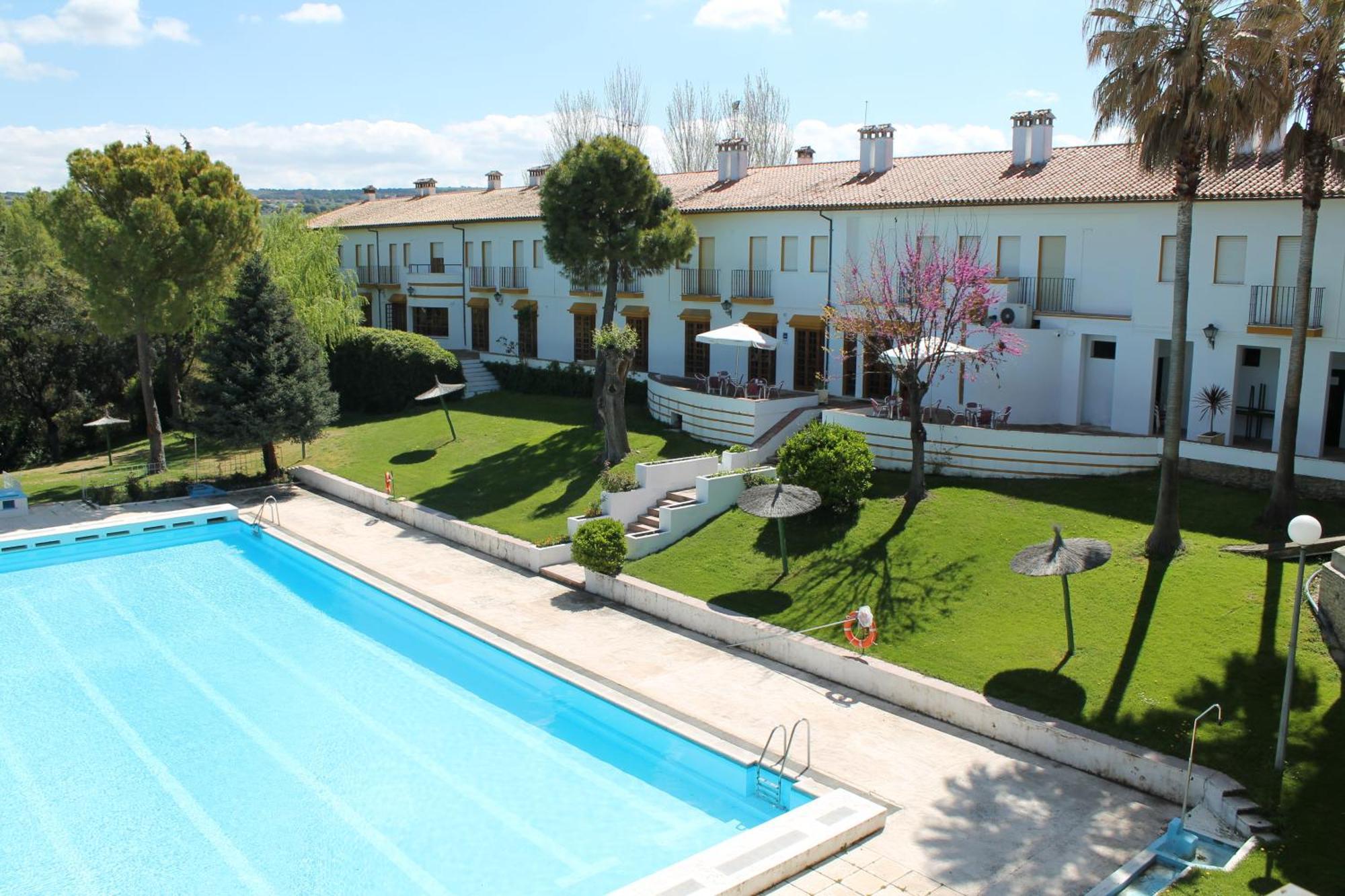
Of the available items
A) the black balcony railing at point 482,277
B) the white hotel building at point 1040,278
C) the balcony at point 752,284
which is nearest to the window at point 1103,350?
the white hotel building at point 1040,278

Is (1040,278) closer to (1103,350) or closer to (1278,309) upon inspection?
(1103,350)

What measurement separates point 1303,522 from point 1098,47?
975cm

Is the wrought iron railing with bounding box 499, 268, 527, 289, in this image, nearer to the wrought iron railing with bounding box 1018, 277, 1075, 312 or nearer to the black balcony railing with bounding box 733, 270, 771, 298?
the black balcony railing with bounding box 733, 270, 771, 298

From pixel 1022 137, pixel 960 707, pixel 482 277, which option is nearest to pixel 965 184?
pixel 1022 137

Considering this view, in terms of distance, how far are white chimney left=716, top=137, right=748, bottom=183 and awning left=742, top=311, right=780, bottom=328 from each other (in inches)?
275

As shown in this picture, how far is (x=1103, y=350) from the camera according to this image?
25.0 m

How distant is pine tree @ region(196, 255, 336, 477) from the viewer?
29266 mm

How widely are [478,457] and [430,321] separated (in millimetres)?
19717

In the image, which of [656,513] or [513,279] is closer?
[656,513]

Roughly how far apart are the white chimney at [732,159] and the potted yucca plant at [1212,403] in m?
18.8

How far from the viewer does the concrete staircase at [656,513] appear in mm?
22438

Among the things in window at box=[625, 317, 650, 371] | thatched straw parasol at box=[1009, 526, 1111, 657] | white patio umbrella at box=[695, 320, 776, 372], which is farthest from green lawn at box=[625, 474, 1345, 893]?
window at box=[625, 317, 650, 371]

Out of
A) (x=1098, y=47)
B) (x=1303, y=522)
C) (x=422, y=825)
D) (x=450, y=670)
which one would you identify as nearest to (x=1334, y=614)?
(x=1303, y=522)

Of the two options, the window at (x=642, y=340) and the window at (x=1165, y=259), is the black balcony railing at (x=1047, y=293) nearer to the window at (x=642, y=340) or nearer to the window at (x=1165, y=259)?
the window at (x=1165, y=259)
